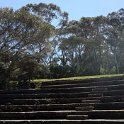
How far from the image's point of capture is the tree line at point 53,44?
20734 millimetres

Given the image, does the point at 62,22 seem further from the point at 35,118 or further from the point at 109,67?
the point at 35,118

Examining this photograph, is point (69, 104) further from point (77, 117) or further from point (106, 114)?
point (106, 114)

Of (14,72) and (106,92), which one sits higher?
(14,72)

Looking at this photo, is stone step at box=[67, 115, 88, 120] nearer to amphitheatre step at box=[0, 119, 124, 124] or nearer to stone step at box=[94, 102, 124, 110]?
amphitheatre step at box=[0, 119, 124, 124]

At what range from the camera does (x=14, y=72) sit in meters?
19.9

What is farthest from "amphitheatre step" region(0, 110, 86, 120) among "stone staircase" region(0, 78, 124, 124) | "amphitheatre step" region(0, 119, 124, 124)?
"amphitheatre step" region(0, 119, 124, 124)

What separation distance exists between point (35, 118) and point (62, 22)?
30593 mm

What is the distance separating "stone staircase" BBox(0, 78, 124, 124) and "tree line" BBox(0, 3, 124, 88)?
436 cm

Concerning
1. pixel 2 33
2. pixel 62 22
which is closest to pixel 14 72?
pixel 2 33

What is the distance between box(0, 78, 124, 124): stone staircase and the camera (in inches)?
418

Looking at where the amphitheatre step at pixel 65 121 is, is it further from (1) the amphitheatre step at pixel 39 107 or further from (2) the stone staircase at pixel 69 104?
(1) the amphitheatre step at pixel 39 107

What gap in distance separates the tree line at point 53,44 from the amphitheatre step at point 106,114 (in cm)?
879

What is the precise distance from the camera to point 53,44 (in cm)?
3531

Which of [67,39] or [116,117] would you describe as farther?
[67,39]
